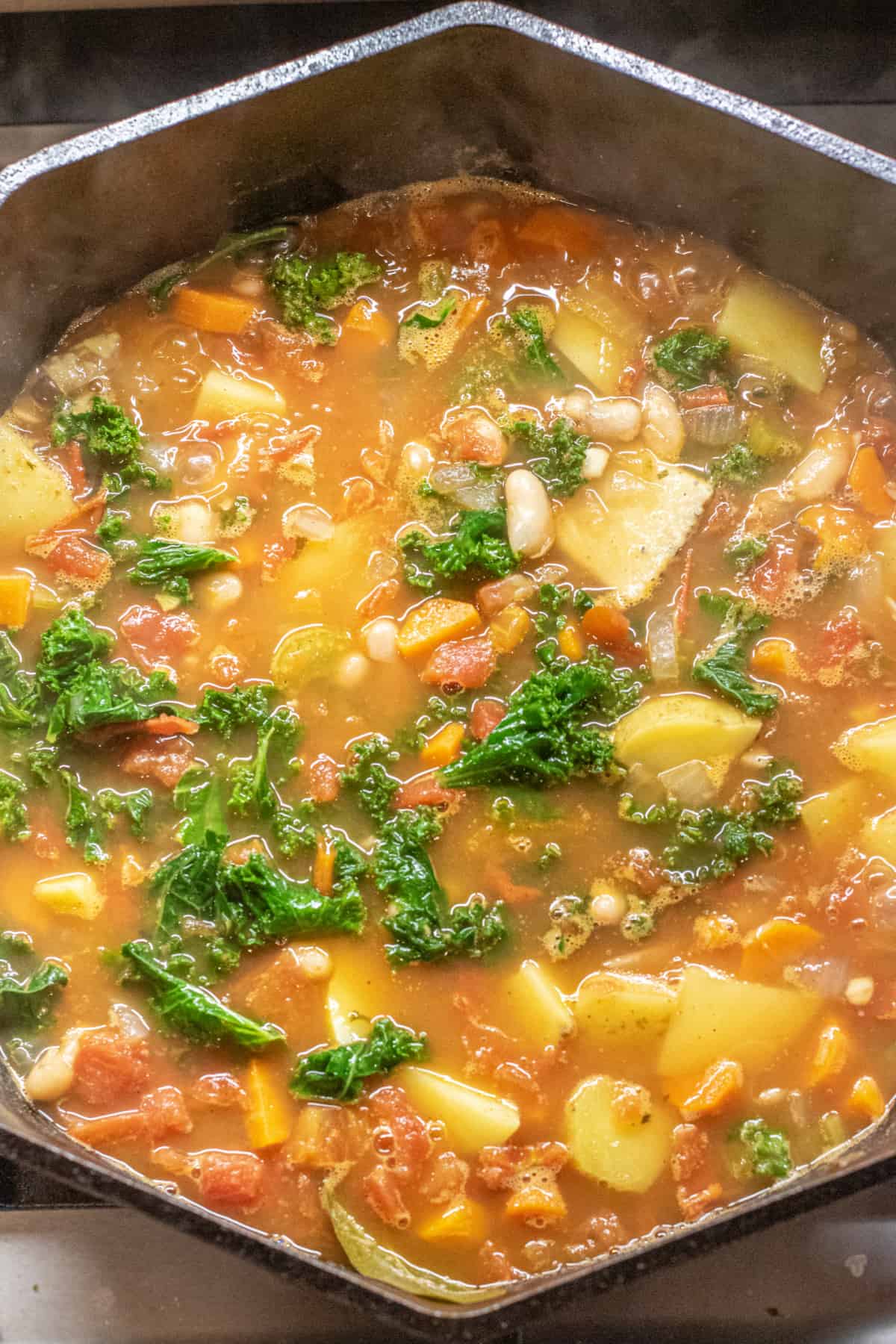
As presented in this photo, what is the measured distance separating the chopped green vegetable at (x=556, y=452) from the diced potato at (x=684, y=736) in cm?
77

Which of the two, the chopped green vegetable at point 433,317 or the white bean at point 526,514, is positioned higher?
the chopped green vegetable at point 433,317

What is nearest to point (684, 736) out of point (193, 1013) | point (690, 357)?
point (690, 357)

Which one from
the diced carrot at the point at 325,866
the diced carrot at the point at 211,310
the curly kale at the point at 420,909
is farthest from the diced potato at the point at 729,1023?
the diced carrot at the point at 211,310

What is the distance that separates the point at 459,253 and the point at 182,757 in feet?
6.28

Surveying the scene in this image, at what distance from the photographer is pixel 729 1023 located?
3547 millimetres

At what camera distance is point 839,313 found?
4.23 m

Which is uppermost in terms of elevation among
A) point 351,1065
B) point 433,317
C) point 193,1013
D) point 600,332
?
point 433,317

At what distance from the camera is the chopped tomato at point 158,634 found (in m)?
3.85

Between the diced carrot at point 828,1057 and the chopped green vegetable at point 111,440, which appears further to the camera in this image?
the chopped green vegetable at point 111,440

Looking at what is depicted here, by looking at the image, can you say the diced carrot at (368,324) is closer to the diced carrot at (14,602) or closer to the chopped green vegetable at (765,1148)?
the diced carrot at (14,602)

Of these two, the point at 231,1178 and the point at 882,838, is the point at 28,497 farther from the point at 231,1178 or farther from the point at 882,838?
the point at 882,838

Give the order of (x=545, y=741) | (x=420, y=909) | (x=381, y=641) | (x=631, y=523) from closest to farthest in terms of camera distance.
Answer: (x=420, y=909), (x=545, y=741), (x=381, y=641), (x=631, y=523)

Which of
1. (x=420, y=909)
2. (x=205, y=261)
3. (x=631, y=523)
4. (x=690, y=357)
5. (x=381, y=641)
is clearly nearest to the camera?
→ (x=420, y=909)

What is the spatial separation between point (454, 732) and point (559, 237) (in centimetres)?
174
